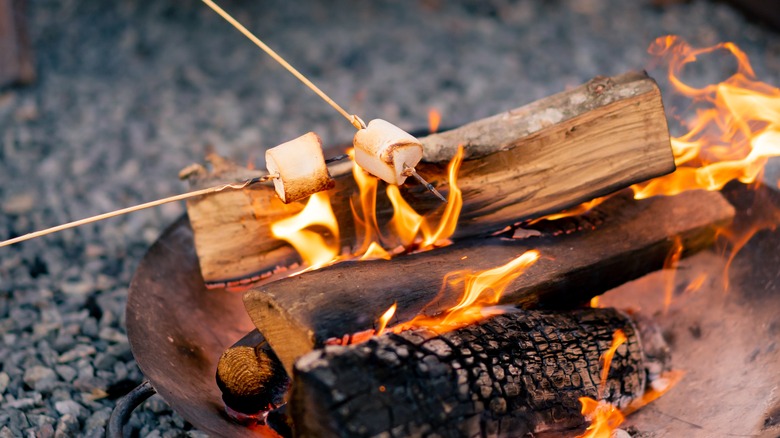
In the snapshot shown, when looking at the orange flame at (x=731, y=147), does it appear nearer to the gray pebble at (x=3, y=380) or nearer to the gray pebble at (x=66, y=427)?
the gray pebble at (x=66, y=427)

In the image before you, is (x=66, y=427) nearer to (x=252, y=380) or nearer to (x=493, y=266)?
(x=252, y=380)

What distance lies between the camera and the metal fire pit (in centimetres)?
188

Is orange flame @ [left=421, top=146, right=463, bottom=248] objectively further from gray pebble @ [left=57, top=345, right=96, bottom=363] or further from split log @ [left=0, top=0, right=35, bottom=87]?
split log @ [left=0, top=0, right=35, bottom=87]

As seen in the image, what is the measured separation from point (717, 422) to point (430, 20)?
379cm

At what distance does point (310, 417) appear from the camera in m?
1.54

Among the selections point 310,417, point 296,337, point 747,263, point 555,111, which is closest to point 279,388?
point 296,337

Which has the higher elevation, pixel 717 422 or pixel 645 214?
pixel 645 214

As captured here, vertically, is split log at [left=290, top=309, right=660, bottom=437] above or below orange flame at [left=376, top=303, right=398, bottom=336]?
below

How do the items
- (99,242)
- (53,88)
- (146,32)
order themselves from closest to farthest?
(99,242), (53,88), (146,32)

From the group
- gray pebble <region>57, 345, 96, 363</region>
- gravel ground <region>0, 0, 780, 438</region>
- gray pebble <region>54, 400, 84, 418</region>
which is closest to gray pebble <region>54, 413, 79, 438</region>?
gray pebble <region>54, 400, 84, 418</region>

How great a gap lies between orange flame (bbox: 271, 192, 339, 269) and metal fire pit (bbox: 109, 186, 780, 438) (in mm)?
270

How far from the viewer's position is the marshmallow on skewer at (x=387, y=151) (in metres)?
1.87

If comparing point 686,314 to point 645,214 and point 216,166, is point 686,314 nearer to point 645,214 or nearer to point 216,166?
point 645,214

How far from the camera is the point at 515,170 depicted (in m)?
2.13
